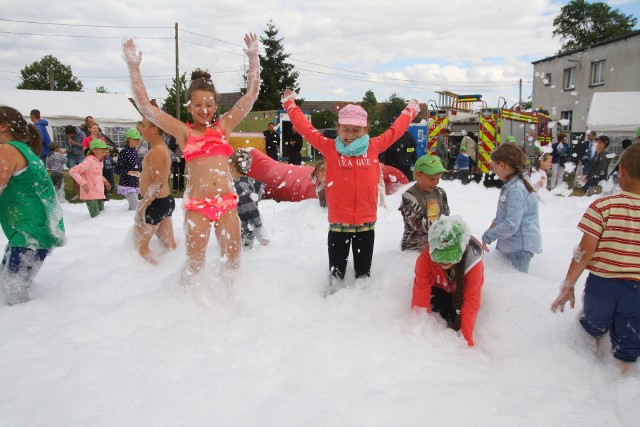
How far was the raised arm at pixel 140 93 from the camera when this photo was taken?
2969mm

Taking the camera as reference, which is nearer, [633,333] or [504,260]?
[633,333]

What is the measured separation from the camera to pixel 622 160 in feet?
7.92

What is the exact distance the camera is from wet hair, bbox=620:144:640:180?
231cm

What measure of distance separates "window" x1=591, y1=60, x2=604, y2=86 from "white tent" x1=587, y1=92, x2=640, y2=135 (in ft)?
30.4

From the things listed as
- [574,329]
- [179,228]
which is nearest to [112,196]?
[179,228]

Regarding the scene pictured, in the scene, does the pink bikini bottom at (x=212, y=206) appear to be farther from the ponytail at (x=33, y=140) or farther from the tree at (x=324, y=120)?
the tree at (x=324, y=120)

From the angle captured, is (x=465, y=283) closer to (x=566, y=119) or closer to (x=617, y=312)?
(x=617, y=312)

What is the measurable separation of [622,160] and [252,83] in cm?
243

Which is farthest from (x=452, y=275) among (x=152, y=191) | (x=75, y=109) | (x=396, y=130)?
(x=75, y=109)

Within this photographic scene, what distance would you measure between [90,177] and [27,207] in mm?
3863

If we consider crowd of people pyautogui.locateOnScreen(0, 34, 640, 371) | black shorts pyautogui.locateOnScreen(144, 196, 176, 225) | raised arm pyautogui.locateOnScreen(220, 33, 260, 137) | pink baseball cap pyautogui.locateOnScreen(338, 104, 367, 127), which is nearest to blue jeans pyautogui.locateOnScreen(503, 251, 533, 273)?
crowd of people pyautogui.locateOnScreen(0, 34, 640, 371)

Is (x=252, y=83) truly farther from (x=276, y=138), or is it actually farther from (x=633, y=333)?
(x=276, y=138)

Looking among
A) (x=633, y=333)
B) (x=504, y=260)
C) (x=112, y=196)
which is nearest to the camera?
(x=633, y=333)

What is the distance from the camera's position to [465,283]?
2.77 m
